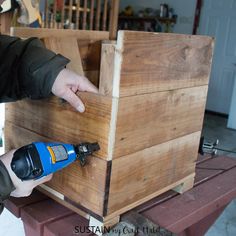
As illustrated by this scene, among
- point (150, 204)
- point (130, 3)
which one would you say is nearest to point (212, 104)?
point (130, 3)

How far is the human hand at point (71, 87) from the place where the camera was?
80cm

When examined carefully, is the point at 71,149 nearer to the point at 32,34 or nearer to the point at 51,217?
the point at 51,217

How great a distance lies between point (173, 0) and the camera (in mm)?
5316

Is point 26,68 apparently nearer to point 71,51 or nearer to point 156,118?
point 71,51

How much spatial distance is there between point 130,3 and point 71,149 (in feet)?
18.6

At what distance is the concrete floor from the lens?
5.18ft

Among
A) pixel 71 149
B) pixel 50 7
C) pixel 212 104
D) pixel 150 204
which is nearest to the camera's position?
pixel 71 149

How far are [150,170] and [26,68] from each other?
0.43 m

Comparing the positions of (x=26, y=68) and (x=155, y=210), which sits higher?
(x=26, y=68)

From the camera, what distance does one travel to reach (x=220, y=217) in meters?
2.33

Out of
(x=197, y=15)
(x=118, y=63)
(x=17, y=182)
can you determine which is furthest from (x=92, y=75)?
(x=197, y=15)

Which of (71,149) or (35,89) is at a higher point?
(35,89)

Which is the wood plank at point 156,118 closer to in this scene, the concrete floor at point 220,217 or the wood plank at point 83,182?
the wood plank at point 83,182

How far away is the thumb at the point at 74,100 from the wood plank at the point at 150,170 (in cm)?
15
